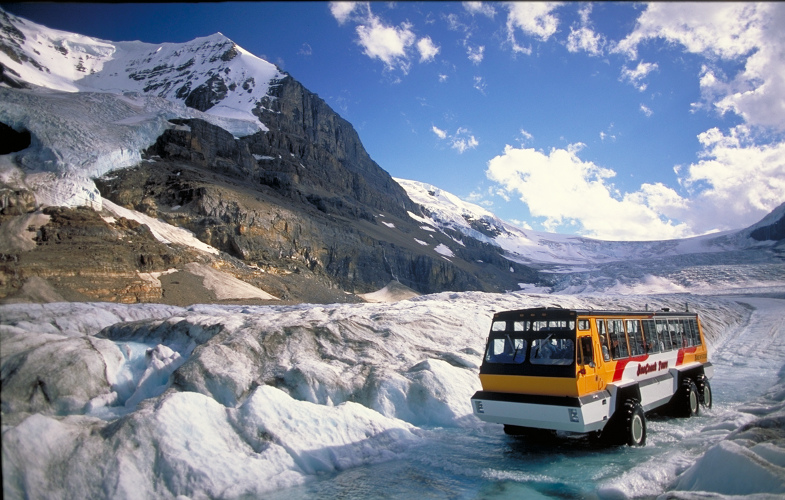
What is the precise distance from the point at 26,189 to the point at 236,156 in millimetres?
36205

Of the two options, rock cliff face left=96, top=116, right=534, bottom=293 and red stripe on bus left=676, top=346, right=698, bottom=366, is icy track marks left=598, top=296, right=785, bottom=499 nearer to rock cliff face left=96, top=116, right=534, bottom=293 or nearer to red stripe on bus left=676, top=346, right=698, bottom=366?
red stripe on bus left=676, top=346, right=698, bottom=366

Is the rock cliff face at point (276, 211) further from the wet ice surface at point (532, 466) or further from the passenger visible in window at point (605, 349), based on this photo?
the passenger visible in window at point (605, 349)

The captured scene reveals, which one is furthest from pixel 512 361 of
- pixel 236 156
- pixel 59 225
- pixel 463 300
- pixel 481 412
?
pixel 236 156

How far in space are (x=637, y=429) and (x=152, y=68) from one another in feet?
493

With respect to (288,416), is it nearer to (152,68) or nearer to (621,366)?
(621,366)

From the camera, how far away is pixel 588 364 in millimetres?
9273

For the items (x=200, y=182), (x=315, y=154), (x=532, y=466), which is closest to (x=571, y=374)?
(x=532, y=466)

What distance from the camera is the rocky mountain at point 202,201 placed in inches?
1665

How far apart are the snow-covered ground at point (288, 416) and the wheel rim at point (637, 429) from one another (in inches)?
12.9

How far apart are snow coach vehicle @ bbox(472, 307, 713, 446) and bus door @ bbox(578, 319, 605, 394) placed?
0.02 meters

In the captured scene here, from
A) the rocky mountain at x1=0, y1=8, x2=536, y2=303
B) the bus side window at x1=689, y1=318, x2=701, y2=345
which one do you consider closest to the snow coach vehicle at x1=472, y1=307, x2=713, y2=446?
the bus side window at x1=689, y1=318, x2=701, y2=345

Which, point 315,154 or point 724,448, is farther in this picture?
point 315,154

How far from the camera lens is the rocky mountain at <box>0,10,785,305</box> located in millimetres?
42281

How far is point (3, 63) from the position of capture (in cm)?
8644
